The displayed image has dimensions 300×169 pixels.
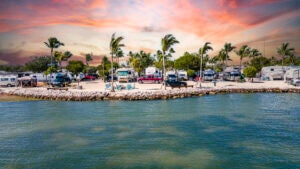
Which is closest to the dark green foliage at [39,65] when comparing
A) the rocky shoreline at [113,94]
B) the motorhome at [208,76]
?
the rocky shoreline at [113,94]

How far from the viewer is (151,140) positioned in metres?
14.8

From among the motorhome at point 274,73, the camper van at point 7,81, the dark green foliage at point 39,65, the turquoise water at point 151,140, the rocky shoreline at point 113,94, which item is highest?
the dark green foliage at point 39,65

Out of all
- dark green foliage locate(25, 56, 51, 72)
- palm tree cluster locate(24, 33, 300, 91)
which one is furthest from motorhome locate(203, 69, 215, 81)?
dark green foliage locate(25, 56, 51, 72)

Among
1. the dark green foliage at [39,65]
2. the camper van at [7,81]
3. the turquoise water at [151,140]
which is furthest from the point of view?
the dark green foliage at [39,65]

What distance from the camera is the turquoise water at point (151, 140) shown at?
11586 mm

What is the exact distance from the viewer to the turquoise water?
11.6m

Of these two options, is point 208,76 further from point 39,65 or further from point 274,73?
point 39,65

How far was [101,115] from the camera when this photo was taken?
2277 cm

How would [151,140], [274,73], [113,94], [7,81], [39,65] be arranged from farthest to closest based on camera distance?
[39,65] < [274,73] < [7,81] < [113,94] < [151,140]

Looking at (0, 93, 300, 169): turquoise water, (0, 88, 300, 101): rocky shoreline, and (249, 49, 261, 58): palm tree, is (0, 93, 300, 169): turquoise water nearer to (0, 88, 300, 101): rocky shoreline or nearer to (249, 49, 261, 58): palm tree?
(0, 88, 300, 101): rocky shoreline

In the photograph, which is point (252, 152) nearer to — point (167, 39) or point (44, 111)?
point (44, 111)

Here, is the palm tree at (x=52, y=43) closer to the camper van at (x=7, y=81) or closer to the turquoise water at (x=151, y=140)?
the camper van at (x=7, y=81)

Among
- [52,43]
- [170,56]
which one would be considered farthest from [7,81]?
[170,56]

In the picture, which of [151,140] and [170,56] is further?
[170,56]
